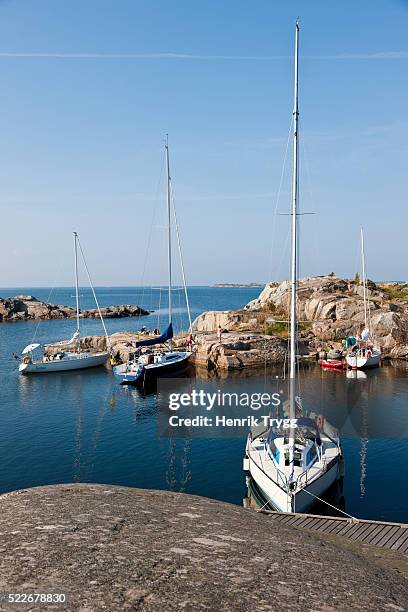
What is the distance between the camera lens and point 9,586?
4246 millimetres

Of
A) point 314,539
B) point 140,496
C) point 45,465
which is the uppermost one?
point 140,496

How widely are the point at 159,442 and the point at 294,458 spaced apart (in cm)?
1311

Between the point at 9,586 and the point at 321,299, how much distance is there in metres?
72.3

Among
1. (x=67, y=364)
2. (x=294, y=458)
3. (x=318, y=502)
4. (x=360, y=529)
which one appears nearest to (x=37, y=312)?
(x=67, y=364)

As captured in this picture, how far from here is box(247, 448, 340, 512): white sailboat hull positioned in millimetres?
20672

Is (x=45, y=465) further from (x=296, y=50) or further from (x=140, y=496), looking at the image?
A: (x=296, y=50)

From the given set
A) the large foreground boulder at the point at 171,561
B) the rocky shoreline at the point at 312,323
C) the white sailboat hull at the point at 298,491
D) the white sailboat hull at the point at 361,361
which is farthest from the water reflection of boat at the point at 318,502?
the white sailboat hull at the point at 361,361

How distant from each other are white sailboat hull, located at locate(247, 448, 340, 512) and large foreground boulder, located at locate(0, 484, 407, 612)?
15.3 meters

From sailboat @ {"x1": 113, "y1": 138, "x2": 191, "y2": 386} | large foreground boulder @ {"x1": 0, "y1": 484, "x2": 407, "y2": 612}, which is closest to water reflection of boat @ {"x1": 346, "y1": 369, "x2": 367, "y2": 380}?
sailboat @ {"x1": 113, "y1": 138, "x2": 191, "y2": 386}

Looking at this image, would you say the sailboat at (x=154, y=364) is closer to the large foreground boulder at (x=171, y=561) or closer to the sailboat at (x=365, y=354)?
the sailboat at (x=365, y=354)

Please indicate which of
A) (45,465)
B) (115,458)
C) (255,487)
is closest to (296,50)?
(255,487)

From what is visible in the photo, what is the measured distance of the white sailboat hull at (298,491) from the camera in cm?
2067

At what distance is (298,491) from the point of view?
2062cm

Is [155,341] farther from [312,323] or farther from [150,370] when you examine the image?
[312,323]
